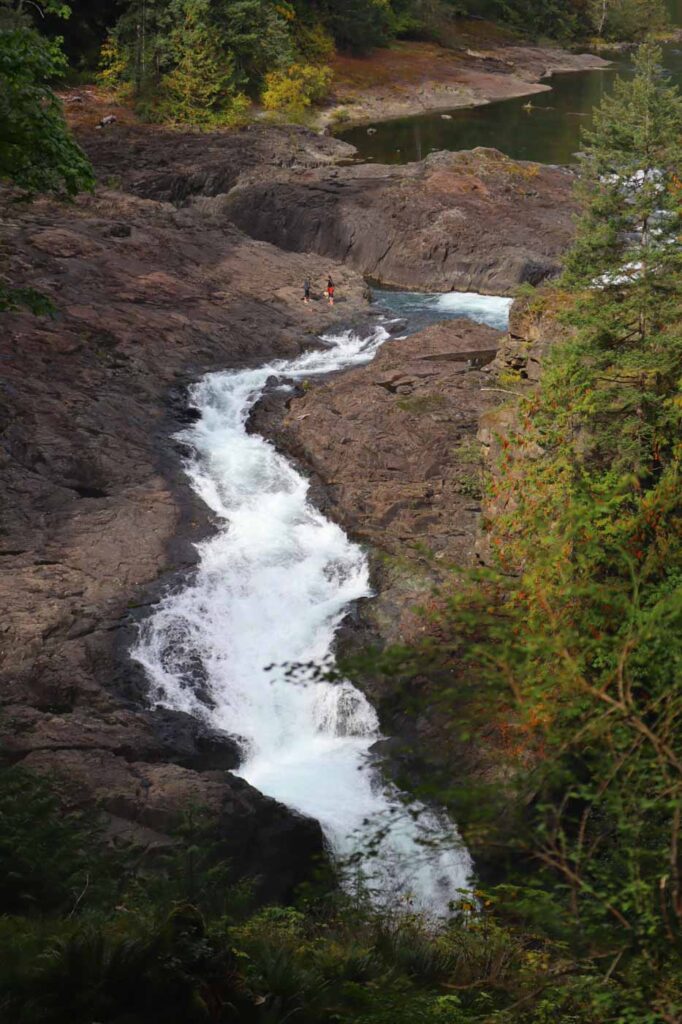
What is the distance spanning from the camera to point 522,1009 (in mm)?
9039

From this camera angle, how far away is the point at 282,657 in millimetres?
19844

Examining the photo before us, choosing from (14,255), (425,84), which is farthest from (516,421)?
(425,84)

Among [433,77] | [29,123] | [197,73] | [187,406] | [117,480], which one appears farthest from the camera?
[433,77]

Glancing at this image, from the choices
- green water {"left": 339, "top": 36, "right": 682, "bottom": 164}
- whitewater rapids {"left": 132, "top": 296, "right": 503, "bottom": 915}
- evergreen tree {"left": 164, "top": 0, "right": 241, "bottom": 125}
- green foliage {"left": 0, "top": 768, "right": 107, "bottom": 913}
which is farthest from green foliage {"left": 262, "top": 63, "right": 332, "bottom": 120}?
green foliage {"left": 0, "top": 768, "right": 107, "bottom": 913}

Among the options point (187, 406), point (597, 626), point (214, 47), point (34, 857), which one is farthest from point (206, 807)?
point (214, 47)

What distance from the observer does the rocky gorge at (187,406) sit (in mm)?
16469

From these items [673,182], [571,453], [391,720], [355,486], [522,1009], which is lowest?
[391,720]

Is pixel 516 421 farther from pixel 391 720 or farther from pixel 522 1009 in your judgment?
pixel 522 1009

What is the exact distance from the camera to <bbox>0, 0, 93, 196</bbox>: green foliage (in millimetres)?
13891

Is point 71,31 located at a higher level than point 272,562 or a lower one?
higher

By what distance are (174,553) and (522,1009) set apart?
13.7m

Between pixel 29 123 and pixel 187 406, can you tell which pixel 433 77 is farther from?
pixel 29 123

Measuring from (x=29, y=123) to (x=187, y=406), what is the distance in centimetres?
1357

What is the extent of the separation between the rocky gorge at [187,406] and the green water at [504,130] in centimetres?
924
